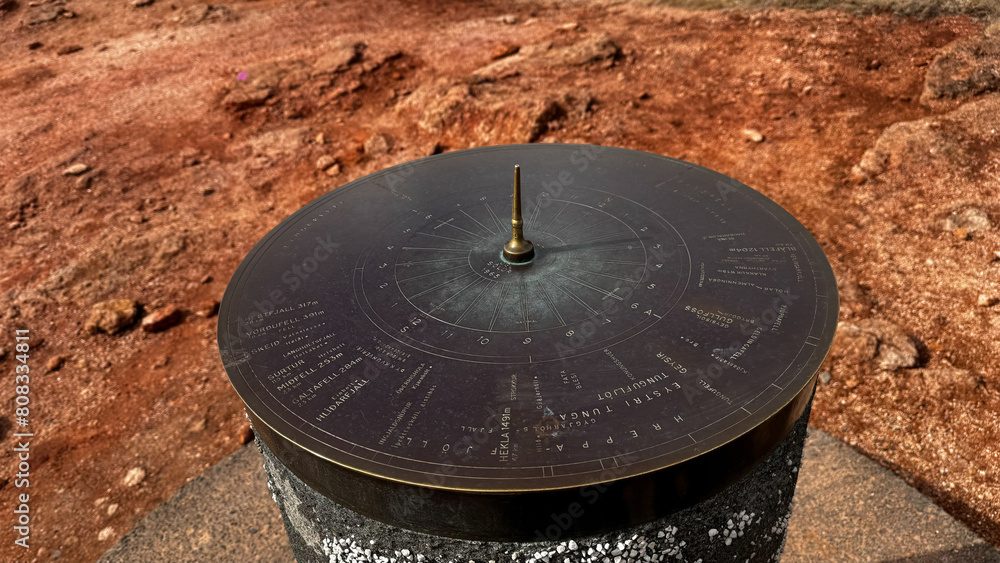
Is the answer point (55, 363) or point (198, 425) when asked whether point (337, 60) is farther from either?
point (198, 425)

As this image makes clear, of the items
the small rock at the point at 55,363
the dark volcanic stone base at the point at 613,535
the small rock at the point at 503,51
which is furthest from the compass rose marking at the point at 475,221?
the small rock at the point at 503,51

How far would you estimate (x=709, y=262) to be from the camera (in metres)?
3.40

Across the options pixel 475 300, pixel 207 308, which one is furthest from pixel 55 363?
pixel 475 300

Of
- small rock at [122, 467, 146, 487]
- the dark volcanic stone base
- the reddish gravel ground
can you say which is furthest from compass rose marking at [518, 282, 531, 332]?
Answer: small rock at [122, 467, 146, 487]

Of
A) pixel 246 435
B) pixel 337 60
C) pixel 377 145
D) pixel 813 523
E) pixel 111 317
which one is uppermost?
pixel 337 60

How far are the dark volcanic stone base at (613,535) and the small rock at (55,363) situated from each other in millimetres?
4509

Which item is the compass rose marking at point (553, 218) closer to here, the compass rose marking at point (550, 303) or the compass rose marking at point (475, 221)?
the compass rose marking at point (475, 221)

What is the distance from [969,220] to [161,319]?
8.26m

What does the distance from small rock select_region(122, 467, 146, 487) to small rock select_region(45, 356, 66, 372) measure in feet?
5.71

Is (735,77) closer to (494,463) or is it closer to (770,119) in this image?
(770,119)

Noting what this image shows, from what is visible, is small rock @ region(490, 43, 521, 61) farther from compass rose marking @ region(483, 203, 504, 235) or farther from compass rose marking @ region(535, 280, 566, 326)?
compass rose marking @ region(535, 280, 566, 326)

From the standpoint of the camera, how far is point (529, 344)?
3.00 metres

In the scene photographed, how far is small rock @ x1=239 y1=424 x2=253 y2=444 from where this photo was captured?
221 inches

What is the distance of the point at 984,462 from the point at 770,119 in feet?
17.6
